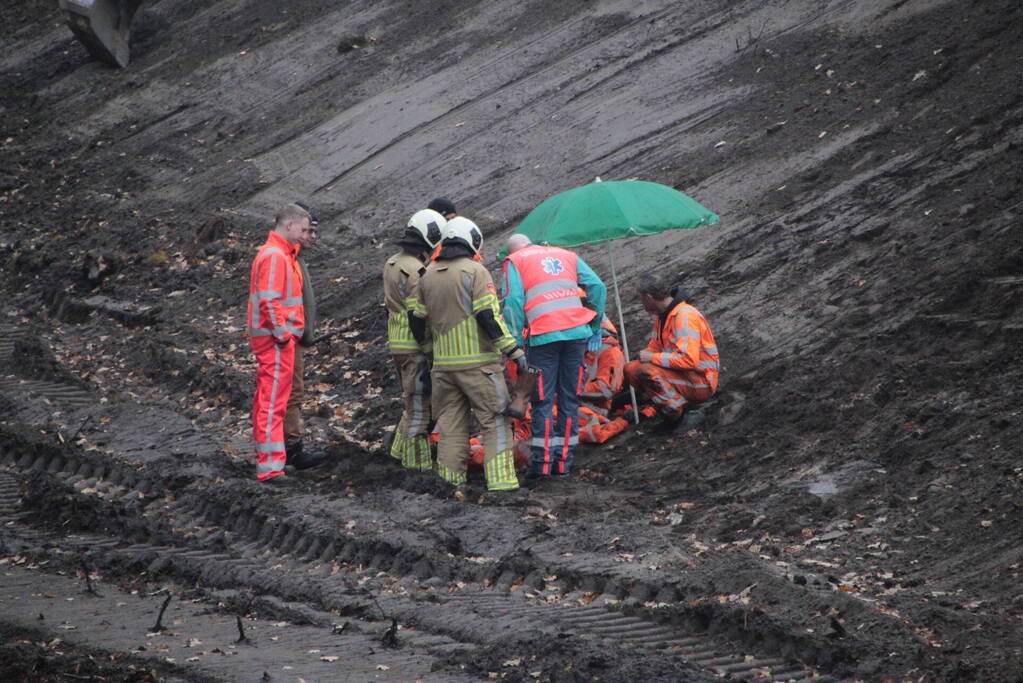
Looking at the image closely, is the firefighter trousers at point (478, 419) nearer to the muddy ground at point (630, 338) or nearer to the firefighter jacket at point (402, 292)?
the muddy ground at point (630, 338)

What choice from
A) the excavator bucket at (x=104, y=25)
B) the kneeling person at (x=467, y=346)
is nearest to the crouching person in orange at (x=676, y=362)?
the kneeling person at (x=467, y=346)

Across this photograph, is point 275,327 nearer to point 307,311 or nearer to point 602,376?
point 307,311

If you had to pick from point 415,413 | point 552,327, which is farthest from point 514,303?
point 415,413

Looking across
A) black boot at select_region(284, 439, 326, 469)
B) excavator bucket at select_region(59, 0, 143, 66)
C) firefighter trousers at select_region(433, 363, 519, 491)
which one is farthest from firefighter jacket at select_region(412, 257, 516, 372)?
excavator bucket at select_region(59, 0, 143, 66)

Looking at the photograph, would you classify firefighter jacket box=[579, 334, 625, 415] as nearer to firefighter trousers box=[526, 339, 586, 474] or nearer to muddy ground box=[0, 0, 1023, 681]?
muddy ground box=[0, 0, 1023, 681]

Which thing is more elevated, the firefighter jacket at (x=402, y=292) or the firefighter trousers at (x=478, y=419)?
the firefighter jacket at (x=402, y=292)

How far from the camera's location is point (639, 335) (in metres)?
11.3

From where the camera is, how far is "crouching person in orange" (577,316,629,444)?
9.77 metres

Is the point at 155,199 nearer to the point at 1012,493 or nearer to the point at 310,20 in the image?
the point at 310,20

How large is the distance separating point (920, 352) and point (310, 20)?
47.2 feet

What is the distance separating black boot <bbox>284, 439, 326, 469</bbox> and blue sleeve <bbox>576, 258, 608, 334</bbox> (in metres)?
2.48

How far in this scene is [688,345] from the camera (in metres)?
9.35

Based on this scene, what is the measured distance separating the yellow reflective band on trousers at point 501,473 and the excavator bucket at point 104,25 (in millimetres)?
15938

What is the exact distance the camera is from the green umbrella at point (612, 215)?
9.00m
